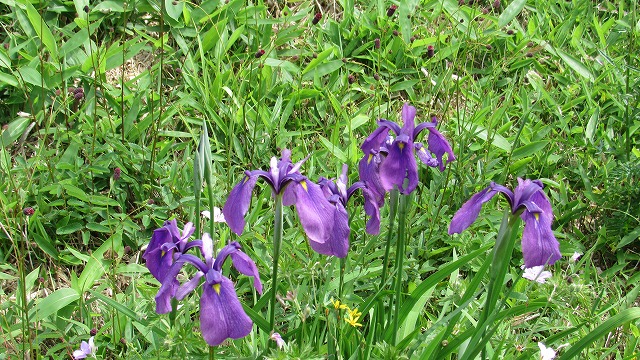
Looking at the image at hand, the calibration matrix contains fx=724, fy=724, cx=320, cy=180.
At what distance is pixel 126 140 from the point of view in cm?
346

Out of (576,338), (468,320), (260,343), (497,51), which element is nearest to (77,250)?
(260,343)

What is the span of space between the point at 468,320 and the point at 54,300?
1574mm

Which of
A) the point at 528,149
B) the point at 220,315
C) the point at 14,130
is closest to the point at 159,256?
the point at 220,315

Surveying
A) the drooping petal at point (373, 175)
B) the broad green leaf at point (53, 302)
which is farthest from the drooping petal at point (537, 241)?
the broad green leaf at point (53, 302)

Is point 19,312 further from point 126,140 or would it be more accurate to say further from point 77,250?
point 126,140

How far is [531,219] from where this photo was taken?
73.4 inches

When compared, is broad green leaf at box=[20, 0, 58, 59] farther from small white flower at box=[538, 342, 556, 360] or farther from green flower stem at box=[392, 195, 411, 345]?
small white flower at box=[538, 342, 556, 360]

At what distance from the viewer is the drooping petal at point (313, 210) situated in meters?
1.85

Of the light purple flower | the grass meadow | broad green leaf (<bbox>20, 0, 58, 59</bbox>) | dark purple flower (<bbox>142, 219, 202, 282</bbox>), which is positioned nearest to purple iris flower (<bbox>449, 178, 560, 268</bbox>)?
the grass meadow

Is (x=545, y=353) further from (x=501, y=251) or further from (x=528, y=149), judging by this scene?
(x=528, y=149)

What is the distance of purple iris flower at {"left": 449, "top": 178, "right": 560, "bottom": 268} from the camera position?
1.86 m

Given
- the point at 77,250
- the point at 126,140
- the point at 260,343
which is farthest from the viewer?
the point at 126,140

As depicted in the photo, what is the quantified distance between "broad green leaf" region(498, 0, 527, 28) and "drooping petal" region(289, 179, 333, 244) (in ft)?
9.38

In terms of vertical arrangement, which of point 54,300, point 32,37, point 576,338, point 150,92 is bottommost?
point 576,338
